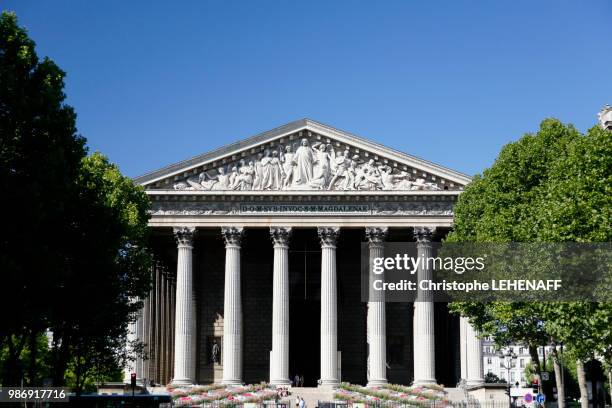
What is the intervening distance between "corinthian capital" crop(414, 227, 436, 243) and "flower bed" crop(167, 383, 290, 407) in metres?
15.4

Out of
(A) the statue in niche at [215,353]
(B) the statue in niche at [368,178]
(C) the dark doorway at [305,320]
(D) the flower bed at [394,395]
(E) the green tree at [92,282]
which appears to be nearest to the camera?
(E) the green tree at [92,282]

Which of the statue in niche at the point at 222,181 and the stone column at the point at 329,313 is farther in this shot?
the statue in niche at the point at 222,181

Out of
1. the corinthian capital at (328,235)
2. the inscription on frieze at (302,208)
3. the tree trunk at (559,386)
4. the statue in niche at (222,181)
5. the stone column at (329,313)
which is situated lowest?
the tree trunk at (559,386)

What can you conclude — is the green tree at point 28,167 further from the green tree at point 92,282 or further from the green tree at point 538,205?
the green tree at point 538,205

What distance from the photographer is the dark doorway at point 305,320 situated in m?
84.2

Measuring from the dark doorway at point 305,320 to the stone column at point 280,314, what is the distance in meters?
9.29

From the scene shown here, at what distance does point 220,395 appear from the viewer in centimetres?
7056

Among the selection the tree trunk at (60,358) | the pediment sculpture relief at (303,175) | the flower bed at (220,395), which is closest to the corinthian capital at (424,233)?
the pediment sculpture relief at (303,175)

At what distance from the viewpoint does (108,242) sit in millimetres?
45781

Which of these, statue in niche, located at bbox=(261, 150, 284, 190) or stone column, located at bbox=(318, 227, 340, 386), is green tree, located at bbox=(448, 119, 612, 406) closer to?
stone column, located at bbox=(318, 227, 340, 386)

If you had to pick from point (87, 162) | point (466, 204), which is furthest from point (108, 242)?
point (466, 204)

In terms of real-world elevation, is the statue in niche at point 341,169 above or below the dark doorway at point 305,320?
above

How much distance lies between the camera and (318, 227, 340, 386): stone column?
7306 centimetres

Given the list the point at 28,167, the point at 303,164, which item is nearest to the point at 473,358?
the point at 303,164
